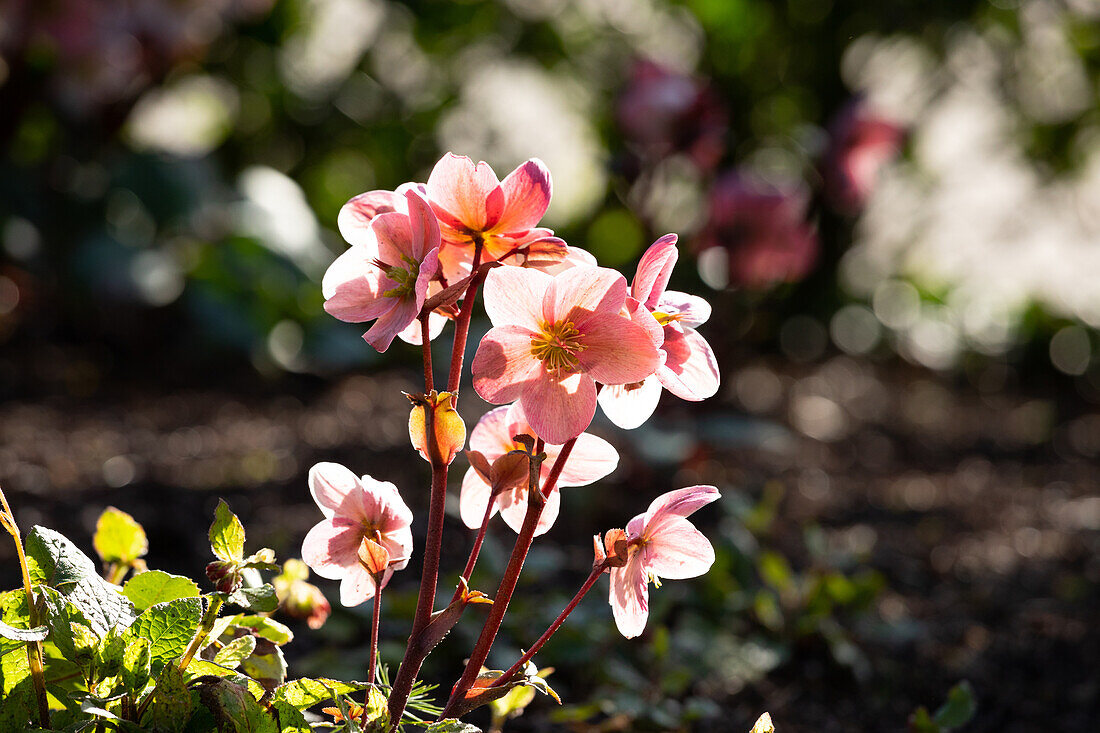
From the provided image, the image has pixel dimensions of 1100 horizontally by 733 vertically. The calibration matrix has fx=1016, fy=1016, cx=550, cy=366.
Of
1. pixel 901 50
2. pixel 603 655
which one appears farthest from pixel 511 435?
pixel 901 50

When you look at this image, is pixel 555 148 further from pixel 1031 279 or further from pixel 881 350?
pixel 1031 279

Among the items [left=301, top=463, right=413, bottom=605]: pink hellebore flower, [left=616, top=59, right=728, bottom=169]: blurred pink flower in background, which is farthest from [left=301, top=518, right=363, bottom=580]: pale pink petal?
[left=616, top=59, right=728, bottom=169]: blurred pink flower in background

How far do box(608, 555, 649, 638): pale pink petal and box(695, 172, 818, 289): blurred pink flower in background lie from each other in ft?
4.14

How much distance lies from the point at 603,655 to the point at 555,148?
226 cm

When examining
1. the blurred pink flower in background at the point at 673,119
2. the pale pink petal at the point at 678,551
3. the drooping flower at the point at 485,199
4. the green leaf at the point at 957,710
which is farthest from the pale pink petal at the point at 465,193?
the blurred pink flower in background at the point at 673,119

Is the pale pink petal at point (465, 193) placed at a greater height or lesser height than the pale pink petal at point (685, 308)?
greater

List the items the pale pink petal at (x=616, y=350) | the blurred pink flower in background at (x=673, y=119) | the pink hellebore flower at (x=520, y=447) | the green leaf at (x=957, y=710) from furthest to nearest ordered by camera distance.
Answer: the blurred pink flower in background at (x=673, y=119)
the green leaf at (x=957, y=710)
the pink hellebore flower at (x=520, y=447)
the pale pink petal at (x=616, y=350)

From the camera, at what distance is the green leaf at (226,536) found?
60 centimetres

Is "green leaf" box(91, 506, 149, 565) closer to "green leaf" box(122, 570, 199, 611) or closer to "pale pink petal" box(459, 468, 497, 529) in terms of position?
"green leaf" box(122, 570, 199, 611)

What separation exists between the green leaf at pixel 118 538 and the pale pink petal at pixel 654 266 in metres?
0.39

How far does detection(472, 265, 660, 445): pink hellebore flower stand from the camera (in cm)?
56

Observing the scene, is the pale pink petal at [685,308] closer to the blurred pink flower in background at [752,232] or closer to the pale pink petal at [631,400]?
the pale pink petal at [631,400]

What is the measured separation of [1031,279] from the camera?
3.47m

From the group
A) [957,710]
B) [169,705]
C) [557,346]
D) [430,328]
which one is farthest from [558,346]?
[957,710]
